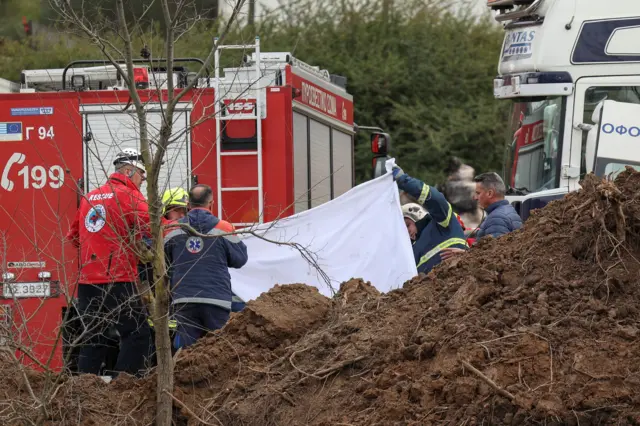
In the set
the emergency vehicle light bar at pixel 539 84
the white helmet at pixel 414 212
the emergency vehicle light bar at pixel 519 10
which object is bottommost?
the white helmet at pixel 414 212

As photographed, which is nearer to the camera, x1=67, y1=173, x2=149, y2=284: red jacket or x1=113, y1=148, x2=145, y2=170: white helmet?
x1=67, y1=173, x2=149, y2=284: red jacket

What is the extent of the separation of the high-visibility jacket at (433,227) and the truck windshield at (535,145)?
1.39 m

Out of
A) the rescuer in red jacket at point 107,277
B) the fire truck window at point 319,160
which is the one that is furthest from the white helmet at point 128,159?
the fire truck window at point 319,160

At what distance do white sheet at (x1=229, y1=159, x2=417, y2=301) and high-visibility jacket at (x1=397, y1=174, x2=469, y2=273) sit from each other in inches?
6.4

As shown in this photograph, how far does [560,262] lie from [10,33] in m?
18.2

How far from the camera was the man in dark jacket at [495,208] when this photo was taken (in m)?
8.63

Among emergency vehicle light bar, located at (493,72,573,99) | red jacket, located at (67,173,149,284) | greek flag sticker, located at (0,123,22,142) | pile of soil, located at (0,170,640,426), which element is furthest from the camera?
greek flag sticker, located at (0,123,22,142)

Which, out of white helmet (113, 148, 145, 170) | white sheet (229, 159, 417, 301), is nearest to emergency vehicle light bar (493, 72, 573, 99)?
white sheet (229, 159, 417, 301)

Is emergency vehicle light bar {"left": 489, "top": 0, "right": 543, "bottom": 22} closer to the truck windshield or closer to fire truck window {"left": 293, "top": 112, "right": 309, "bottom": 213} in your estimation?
the truck windshield

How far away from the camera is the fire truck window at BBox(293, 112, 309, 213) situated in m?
10.6

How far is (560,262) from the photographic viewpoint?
19.5 ft

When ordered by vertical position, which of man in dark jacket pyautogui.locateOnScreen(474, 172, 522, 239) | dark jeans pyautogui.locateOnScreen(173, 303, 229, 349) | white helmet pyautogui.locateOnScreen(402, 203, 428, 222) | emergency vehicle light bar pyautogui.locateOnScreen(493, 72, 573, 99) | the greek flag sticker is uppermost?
emergency vehicle light bar pyautogui.locateOnScreen(493, 72, 573, 99)

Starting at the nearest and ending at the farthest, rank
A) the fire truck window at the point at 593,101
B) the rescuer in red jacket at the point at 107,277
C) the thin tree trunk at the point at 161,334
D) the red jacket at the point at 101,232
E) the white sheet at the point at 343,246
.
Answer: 1. the thin tree trunk at the point at 161,334
2. the red jacket at the point at 101,232
3. the rescuer in red jacket at the point at 107,277
4. the white sheet at the point at 343,246
5. the fire truck window at the point at 593,101

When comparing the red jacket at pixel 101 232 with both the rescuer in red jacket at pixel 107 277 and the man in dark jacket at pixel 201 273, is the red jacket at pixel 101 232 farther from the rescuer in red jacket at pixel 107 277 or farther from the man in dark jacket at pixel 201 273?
the man in dark jacket at pixel 201 273
